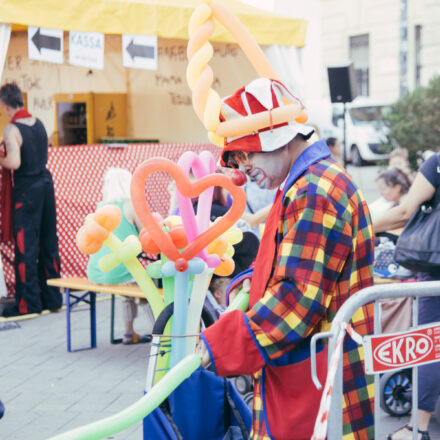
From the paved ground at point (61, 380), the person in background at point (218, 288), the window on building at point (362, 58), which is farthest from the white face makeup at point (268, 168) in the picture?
the window on building at point (362, 58)

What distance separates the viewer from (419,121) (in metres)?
15.1

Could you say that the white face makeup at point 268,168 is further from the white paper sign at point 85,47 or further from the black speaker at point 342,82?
the black speaker at point 342,82

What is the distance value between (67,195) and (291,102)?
6.37 meters

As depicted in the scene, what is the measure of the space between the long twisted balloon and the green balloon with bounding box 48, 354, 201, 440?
27.1 inches

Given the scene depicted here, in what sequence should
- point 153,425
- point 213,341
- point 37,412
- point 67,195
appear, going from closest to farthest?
point 213,341
point 153,425
point 37,412
point 67,195

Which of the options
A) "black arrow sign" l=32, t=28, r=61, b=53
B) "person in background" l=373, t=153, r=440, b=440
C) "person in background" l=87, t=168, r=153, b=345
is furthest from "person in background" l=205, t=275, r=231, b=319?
"black arrow sign" l=32, t=28, r=61, b=53

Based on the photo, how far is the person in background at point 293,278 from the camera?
216 cm

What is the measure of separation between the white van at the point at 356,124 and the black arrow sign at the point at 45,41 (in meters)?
15.4

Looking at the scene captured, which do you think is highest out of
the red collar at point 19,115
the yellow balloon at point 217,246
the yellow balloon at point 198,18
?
the yellow balloon at point 198,18

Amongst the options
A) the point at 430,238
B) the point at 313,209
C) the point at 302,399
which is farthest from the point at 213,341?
the point at 430,238

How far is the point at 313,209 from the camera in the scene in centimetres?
218

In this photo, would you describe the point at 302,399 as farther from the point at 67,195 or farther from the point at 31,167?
the point at 67,195

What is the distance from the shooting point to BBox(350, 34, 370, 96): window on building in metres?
27.7

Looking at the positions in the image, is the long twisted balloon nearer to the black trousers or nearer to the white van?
the black trousers
